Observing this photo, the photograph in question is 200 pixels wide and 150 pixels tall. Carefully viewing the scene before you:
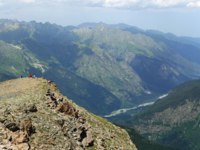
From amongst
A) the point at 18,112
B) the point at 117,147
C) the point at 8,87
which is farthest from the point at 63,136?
the point at 8,87

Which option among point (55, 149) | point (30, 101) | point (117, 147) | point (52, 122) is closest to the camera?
point (55, 149)

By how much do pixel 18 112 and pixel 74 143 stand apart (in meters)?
11.6

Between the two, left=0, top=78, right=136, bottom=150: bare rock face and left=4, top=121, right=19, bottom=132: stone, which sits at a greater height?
left=4, top=121, right=19, bottom=132: stone

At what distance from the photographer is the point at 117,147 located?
95.9 metres

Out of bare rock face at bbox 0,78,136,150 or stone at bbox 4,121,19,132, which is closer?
bare rock face at bbox 0,78,136,150

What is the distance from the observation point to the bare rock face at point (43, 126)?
69000 millimetres

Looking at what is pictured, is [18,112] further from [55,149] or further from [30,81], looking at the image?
[30,81]

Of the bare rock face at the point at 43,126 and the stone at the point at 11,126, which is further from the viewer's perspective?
the stone at the point at 11,126

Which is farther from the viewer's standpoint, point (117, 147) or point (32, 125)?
point (117, 147)

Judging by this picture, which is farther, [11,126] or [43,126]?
[43,126]

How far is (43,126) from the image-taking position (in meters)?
77.8

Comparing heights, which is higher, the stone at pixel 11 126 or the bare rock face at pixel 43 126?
the stone at pixel 11 126

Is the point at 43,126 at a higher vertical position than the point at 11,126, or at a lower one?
lower

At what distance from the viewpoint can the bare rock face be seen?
69.0 m
